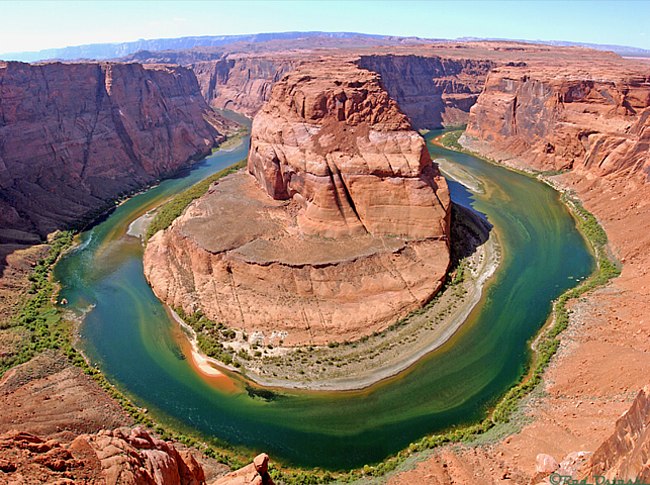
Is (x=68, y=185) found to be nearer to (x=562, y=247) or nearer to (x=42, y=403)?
(x=42, y=403)

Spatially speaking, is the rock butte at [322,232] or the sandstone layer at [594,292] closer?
the sandstone layer at [594,292]

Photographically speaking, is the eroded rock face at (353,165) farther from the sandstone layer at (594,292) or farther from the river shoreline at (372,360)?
the sandstone layer at (594,292)

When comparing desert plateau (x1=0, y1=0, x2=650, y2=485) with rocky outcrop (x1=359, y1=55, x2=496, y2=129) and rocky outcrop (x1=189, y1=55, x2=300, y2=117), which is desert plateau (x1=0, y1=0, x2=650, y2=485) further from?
rocky outcrop (x1=189, y1=55, x2=300, y2=117)

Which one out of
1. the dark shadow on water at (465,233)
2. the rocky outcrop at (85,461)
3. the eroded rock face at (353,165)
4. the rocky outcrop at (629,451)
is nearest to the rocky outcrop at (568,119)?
the dark shadow on water at (465,233)

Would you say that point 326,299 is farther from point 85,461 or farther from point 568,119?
point 568,119

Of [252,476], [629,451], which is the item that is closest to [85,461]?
[252,476]

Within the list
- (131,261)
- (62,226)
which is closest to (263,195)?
(131,261)
